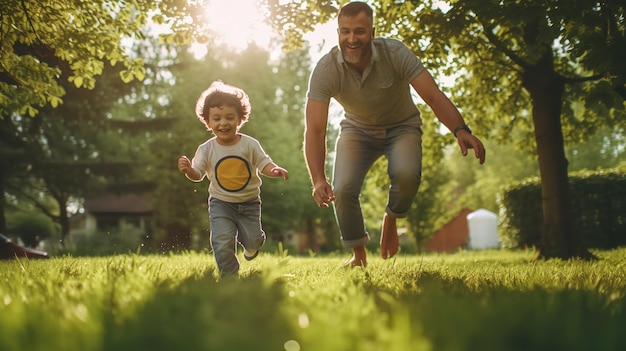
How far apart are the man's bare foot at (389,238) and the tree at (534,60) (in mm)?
2002

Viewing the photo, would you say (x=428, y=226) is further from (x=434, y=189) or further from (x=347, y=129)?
(x=347, y=129)

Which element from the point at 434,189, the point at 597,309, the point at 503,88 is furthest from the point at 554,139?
the point at 434,189

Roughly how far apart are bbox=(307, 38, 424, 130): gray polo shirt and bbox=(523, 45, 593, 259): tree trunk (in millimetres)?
4929

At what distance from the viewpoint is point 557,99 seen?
9.77 m

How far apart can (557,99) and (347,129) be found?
17.5 ft

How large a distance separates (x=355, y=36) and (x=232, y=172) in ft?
4.93

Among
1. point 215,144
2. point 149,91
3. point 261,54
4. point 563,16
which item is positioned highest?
point 261,54

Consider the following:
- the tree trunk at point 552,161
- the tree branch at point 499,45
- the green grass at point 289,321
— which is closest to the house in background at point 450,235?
the tree trunk at point 552,161

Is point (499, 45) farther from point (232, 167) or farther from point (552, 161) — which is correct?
point (232, 167)

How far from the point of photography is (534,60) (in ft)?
28.2

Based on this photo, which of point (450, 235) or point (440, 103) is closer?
point (440, 103)

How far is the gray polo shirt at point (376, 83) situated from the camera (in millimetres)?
Answer: 5066

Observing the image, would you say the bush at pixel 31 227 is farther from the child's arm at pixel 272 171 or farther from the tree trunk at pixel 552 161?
the child's arm at pixel 272 171

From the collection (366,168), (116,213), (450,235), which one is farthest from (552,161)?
(116,213)
